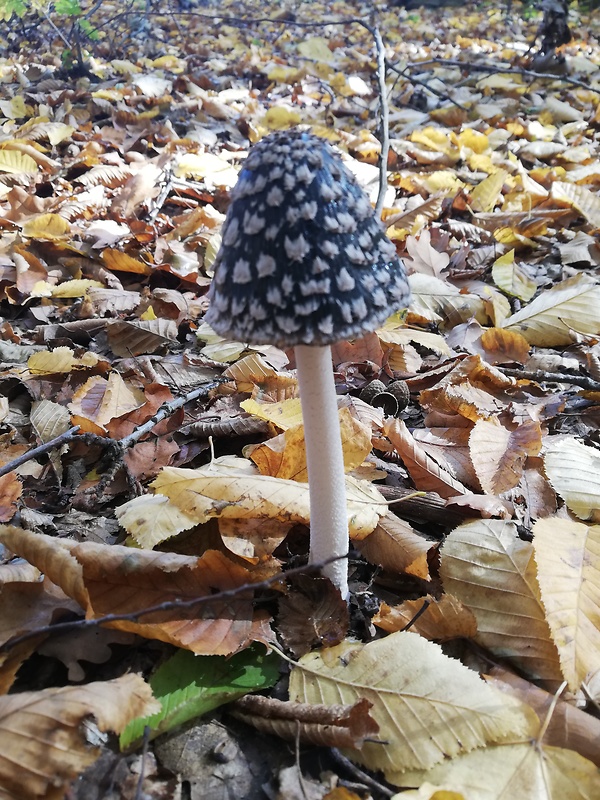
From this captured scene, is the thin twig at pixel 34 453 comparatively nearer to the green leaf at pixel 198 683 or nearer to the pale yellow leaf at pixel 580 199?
the green leaf at pixel 198 683

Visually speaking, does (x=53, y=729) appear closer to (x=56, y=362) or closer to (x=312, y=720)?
(x=312, y=720)

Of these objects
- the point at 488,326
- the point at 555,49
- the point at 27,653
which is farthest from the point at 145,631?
the point at 555,49

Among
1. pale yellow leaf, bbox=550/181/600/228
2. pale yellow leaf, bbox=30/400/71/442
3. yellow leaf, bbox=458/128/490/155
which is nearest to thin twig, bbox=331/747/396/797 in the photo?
pale yellow leaf, bbox=30/400/71/442

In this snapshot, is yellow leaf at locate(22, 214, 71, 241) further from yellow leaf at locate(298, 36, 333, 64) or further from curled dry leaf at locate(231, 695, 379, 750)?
yellow leaf at locate(298, 36, 333, 64)

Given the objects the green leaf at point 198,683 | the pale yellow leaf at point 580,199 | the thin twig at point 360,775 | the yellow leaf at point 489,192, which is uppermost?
the yellow leaf at point 489,192

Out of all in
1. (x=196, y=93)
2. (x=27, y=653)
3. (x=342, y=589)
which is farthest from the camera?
(x=196, y=93)

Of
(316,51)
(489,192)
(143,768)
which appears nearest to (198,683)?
(143,768)

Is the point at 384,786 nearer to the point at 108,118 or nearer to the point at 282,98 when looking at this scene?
the point at 108,118

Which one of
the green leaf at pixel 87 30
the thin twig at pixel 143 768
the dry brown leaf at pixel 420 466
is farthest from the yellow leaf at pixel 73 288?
the green leaf at pixel 87 30
